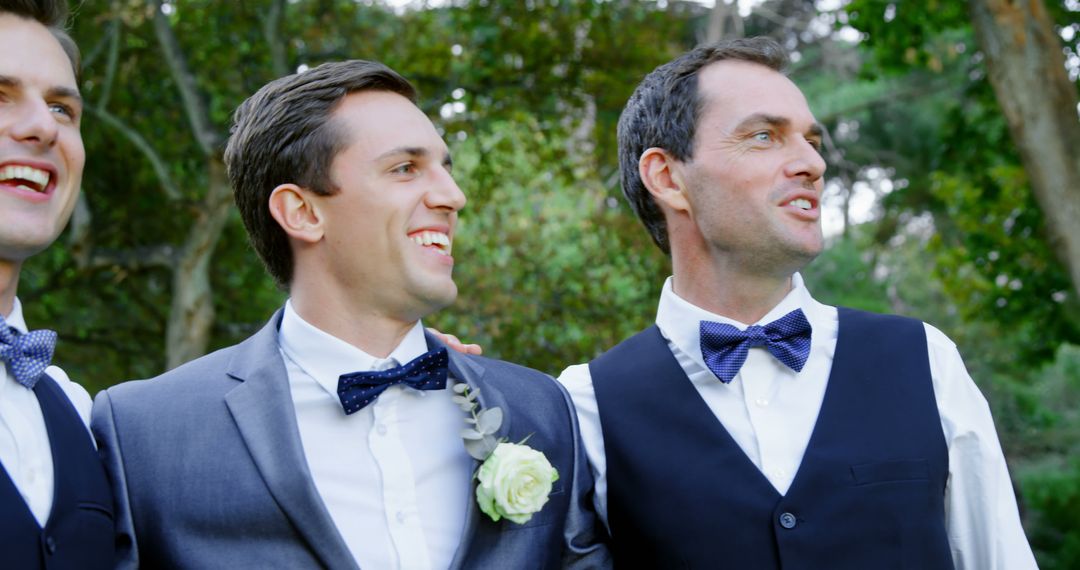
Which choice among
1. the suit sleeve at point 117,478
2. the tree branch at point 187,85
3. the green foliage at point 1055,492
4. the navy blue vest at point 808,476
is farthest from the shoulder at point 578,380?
the green foliage at point 1055,492

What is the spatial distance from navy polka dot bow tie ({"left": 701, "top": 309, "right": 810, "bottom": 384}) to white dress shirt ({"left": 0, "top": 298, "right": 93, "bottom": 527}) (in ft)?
5.50

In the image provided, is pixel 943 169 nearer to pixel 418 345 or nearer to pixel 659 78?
pixel 659 78

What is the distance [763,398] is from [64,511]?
68.8 inches

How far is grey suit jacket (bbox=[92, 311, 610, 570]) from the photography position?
2.71 metres

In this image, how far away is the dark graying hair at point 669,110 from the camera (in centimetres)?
357

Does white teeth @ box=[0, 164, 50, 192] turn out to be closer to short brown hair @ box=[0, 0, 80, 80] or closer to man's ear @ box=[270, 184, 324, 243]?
short brown hair @ box=[0, 0, 80, 80]

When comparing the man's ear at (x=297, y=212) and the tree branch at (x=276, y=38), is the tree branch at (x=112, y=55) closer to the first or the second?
the tree branch at (x=276, y=38)

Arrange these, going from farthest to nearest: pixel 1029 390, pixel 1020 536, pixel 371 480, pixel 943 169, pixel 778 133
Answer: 1. pixel 1029 390
2. pixel 943 169
3. pixel 778 133
4. pixel 1020 536
5. pixel 371 480

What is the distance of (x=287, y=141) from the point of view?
10.5 feet

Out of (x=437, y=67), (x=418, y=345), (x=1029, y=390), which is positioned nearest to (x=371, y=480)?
(x=418, y=345)

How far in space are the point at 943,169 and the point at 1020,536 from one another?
1079 cm

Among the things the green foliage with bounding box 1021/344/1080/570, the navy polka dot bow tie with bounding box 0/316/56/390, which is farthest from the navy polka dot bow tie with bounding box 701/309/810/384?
the green foliage with bounding box 1021/344/1080/570

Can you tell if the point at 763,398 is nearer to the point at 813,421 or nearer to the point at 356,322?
the point at 813,421

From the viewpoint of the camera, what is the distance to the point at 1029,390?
1667cm
